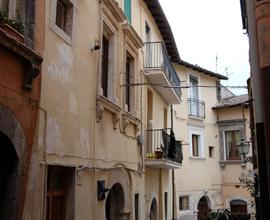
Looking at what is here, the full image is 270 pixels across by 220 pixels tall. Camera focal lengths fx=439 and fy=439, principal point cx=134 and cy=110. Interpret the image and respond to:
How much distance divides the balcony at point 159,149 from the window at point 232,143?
375 inches

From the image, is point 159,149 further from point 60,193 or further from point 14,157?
point 14,157

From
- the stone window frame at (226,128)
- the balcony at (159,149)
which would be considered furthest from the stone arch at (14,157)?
the stone window frame at (226,128)

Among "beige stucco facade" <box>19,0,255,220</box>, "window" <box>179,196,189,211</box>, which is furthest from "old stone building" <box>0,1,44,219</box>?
"window" <box>179,196,189,211</box>

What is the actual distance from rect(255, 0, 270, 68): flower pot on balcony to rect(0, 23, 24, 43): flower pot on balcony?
9.79 ft

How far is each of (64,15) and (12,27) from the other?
2374 millimetres

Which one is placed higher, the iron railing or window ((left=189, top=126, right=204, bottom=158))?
window ((left=189, top=126, right=204, bottom=158))

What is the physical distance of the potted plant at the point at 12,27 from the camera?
5395 millimetres

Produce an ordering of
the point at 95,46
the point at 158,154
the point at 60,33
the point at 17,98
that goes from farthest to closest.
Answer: the point at 158,154, the point at 95,46, the point at 60,33, the point at 17,98

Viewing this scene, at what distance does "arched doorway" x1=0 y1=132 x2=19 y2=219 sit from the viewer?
5394 millimetres

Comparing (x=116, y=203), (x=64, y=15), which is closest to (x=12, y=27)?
(x=64, y=15)

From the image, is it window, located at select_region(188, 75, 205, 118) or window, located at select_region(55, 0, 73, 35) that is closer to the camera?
window, located at select_region(55, 0, 73, 35)

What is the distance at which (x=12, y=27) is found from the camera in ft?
18.4

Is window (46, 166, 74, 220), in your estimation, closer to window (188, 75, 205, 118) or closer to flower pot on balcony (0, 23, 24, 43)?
flower pot on balcony (0, 23, 24, 43)

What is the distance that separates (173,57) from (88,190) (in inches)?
557
